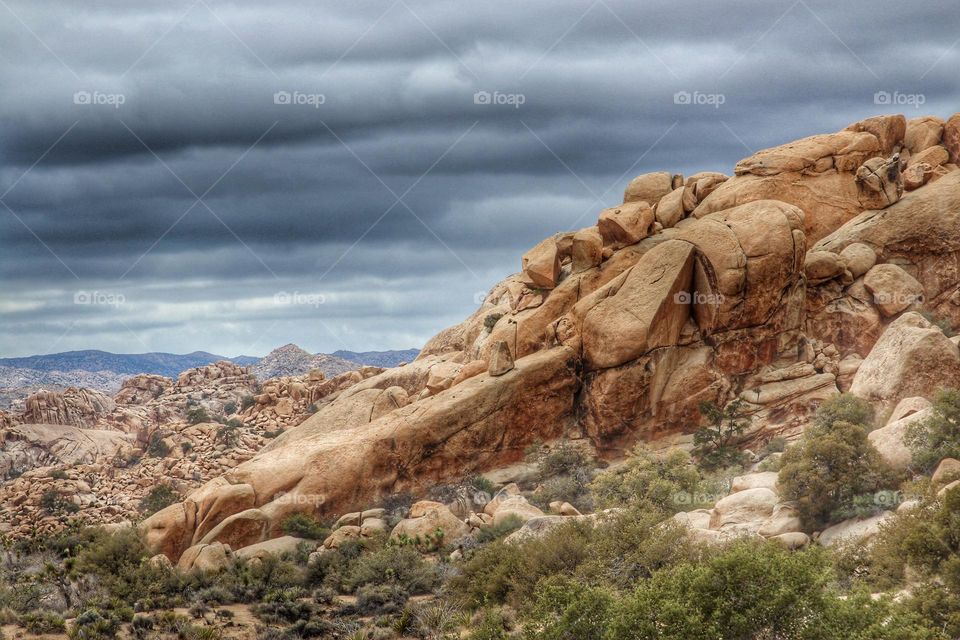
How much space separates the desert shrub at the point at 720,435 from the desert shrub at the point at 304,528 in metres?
16.7

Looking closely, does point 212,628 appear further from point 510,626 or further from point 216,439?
point 216,439

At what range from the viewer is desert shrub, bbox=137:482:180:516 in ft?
178

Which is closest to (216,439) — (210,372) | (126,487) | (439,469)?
(126,487)

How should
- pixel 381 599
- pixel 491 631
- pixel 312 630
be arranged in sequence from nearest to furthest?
pixel 491 631, pixel 312 630, pixel 381 599

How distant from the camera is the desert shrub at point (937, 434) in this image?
29391 millimetres

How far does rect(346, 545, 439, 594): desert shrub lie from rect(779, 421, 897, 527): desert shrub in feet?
41.0

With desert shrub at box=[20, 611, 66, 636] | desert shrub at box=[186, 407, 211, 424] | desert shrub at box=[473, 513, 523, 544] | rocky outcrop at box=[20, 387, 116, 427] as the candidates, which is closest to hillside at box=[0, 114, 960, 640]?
desert shrub at box=[473, 513, 523, 544]

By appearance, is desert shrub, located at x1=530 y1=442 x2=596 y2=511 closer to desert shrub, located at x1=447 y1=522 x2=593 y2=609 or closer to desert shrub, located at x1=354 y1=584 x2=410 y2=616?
desert shrub, located at x1=447 y1=522 x2=593 y2=609

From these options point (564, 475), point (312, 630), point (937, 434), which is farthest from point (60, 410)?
point (937, 434)

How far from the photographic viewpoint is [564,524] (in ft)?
107

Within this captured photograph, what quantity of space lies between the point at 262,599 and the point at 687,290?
24706 mm

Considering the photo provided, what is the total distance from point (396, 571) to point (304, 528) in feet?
27.7
